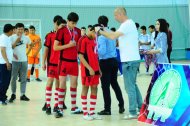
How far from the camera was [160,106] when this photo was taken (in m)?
5.11

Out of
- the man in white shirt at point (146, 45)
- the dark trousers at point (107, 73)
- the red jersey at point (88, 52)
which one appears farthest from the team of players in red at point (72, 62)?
the man in white shirt at point (146, 45)

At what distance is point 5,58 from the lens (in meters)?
6.86

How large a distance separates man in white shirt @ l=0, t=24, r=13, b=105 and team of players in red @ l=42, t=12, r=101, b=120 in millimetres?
1054

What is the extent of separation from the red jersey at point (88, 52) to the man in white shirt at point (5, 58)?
197 centimetres

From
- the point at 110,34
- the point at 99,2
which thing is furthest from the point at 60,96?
the point at 99,2

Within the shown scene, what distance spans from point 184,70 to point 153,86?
666 mm

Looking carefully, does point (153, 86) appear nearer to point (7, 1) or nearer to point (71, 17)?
point (71, 17)

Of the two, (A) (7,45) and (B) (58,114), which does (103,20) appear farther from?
(A) (7,45)

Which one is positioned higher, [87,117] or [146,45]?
[146,45]

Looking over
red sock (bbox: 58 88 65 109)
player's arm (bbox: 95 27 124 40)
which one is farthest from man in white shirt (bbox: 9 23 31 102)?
player's arm (bbox: 95 27 124 40)

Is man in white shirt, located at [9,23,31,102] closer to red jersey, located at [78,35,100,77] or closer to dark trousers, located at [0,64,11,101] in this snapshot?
dark trousers, located at [0,64,11,101]

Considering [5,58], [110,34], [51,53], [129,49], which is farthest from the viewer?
[5,58]

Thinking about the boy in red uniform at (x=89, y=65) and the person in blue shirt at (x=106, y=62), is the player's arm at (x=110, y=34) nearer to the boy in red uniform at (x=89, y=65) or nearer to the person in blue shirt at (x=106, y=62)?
the boy in red uniform at (x=89, y=65)

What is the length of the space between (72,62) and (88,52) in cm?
40
